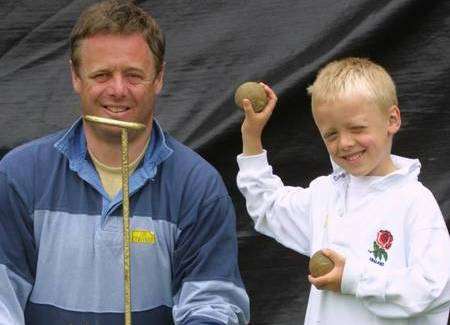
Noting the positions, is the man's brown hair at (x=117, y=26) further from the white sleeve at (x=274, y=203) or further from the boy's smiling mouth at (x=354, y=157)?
the boy's smiling mouth at (x=354, y=157)

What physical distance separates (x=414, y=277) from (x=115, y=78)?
32.9 inches

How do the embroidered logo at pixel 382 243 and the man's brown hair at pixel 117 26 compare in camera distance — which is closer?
the embroidered logo at pixel 382 243

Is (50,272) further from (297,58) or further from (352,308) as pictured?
(297,58)

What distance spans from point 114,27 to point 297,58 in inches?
36.0

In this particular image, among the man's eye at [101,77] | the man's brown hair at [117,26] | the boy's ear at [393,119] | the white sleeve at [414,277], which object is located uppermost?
the man's brown hair at [117,26]

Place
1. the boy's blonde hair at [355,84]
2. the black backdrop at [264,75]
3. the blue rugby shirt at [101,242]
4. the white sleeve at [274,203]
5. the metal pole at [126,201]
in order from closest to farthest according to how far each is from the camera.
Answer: the metal pole at [126,201]
the boy's blonde hair at [355,84]
the blue rugby shirt at [101,242]
the white sleeve at [274,203]
the black backdrop at [264,75]

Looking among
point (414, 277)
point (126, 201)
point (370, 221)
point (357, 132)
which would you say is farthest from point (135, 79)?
point (414, 277)

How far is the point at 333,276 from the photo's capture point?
328 cm

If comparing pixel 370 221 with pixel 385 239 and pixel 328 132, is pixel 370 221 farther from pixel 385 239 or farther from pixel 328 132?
pixel 328 132

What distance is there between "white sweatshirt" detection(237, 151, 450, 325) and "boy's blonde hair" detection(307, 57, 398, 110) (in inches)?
6.7

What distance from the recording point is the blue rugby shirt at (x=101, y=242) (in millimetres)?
3445

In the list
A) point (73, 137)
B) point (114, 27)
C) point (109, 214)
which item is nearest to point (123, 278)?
point (109, 214)

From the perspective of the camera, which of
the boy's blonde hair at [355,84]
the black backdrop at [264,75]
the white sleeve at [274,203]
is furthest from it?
the black backdrop at [264,75]

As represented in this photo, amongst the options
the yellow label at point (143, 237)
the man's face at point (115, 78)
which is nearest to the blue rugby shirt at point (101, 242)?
the yellow label at point (143, 237)
